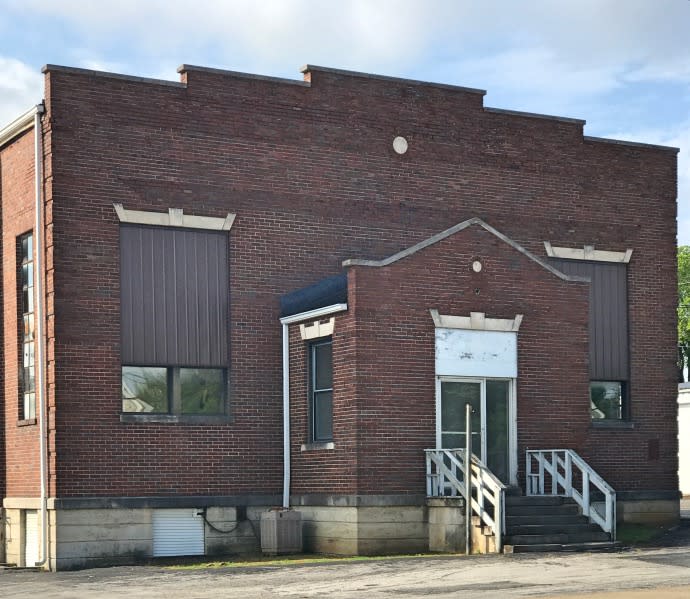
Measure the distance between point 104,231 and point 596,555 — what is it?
10.9 metres

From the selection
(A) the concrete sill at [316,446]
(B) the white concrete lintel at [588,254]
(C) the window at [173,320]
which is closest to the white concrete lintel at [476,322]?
(A) the concrete sill at [316,446]

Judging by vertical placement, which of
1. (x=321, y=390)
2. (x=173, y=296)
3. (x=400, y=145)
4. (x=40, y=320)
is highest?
(x=400, y=145)

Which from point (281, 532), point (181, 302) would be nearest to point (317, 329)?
point (181, 302)

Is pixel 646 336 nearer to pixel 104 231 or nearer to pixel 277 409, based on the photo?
pixel 277 409

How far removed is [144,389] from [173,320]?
1467 mm

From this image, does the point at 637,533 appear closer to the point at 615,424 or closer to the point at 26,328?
the point at 615,424

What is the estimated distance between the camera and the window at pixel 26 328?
27.8 meters

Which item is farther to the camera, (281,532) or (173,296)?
(173,296)

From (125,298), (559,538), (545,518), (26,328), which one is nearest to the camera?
(559,538)

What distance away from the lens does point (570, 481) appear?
26.9 metres

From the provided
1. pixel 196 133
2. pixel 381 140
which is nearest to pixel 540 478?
pixel 381 140

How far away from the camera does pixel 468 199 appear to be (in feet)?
99.6

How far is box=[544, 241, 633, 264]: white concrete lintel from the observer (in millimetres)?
31109

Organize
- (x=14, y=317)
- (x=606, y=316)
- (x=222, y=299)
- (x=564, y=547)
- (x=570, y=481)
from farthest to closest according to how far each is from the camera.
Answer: (x=606, y=316)
(x=14, y=317)
(x=222, y=299)
(x=570, y=481)
(x=564, y=547)
